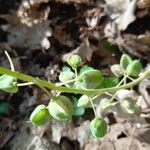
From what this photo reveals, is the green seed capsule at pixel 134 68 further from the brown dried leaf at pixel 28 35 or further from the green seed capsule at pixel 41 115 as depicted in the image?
the brown dried leaf at pixel 28 35

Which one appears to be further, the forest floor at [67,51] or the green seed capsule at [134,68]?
the forest floor at [67,51]

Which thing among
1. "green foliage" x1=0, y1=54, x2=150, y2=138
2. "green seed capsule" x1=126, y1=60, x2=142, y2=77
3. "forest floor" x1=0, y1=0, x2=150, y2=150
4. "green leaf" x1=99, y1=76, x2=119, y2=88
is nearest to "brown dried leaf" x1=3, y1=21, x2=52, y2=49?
"forest floor" x1=0, y1=0, x2=150, y2=150

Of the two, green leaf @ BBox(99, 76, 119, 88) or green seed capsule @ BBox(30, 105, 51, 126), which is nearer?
green seed capsule @ BBox(30, 105, 51, 126)

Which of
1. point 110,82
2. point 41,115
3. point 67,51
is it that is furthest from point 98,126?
point 67,51

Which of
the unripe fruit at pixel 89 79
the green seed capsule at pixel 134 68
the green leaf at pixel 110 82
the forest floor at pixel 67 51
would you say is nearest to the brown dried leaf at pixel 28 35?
the forest floor at pixel 67 51

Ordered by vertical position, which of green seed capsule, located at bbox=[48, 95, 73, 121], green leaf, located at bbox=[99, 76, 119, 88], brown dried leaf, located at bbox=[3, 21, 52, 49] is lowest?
green seed capsule, located at bbox=[48, 95, 73, 121]

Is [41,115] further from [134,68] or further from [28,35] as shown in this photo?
[28,35]

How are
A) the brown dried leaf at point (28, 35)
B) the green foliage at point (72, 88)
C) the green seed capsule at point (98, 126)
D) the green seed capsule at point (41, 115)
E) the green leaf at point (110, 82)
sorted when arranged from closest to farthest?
1. the green foliage at point (72, 88)
2. the green seed capsule at point (41, 115)
3. the green seed capsule at point (98, 126)
4. the green leaf at point (110, 82)
5. the brown dried leaf at point (28, 35)

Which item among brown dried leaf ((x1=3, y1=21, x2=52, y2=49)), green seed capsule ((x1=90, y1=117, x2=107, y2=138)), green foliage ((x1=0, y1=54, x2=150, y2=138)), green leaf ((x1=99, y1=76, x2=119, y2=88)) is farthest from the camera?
brown dried leaf ((x1=3, y1=21, x2=52, y2=49))

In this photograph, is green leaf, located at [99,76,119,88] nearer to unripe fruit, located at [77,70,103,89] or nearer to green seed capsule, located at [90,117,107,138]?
green seed capsule, located at [90,117,107,138]
